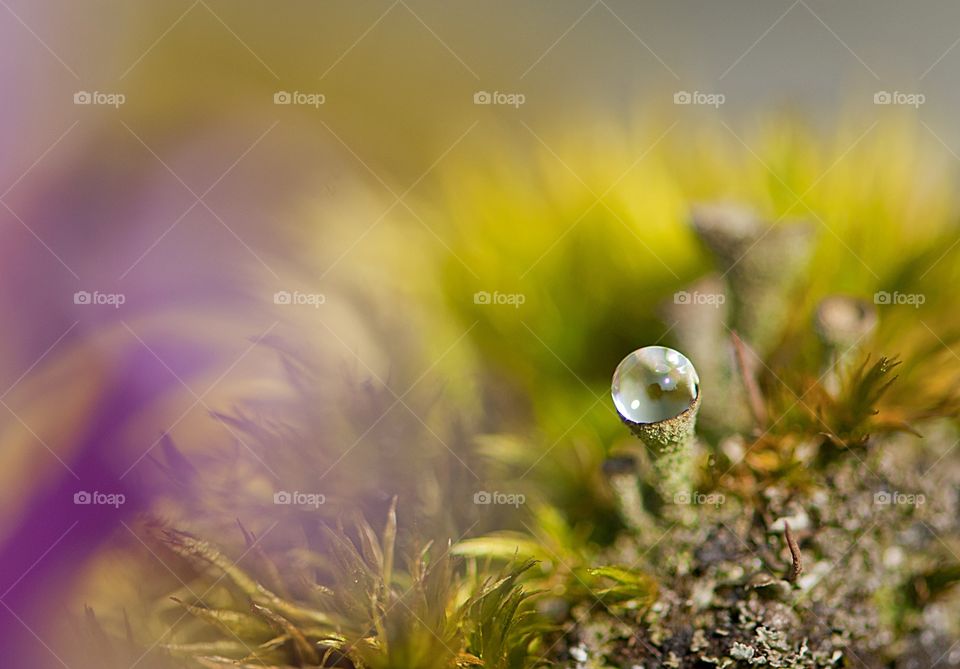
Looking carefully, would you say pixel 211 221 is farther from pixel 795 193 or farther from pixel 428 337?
pixel 795 193

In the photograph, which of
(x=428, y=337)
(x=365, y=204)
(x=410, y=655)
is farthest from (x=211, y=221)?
(x=410, y=655)

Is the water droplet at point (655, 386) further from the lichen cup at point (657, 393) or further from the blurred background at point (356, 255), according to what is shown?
the blurred background at point (356, 255)

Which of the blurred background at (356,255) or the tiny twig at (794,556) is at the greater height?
the blurred background at (356,255)

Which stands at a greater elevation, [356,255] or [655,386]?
[356,255]

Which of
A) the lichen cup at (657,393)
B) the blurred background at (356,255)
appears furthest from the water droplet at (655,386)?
the blurred background at (356,255)

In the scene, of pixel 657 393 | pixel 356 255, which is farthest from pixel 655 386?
pixel 356 255

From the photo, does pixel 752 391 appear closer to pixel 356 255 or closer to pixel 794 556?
pixel 794 556

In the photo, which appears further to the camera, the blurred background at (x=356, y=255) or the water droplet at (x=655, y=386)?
the blurred background at (x=356, y=255)

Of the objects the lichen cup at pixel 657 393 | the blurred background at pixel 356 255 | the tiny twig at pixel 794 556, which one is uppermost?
the blurred background at pixel 356 255
